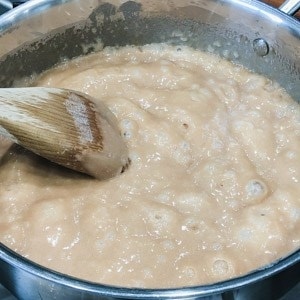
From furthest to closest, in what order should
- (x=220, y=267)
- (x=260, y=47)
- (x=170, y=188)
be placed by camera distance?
(x=260, y=47), (x=170, y=188), (x=220, y=267)

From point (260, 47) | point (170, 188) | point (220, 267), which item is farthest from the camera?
point (260, 47)

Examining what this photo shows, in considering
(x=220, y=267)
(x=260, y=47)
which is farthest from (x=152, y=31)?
(x=220, y=267)

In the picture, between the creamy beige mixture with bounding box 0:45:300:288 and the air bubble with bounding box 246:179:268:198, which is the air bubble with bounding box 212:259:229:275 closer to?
the creamy beige mixture with bounding box 0:45:300:288

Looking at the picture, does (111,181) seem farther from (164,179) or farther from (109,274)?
(109,274)

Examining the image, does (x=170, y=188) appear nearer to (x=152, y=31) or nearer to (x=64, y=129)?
(x=64, y=129)

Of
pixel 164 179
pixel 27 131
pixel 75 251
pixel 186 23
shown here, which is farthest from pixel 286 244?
pixel 186 23

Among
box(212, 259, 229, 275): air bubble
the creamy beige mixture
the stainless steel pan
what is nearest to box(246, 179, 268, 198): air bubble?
the creamy beige mixture

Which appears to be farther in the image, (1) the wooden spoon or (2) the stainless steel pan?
(2) the stainless steel pan
